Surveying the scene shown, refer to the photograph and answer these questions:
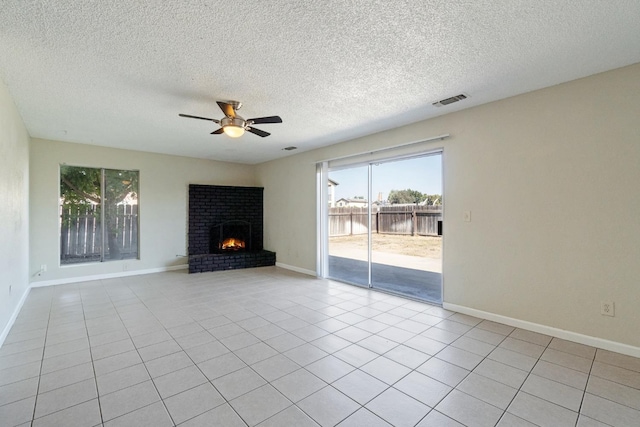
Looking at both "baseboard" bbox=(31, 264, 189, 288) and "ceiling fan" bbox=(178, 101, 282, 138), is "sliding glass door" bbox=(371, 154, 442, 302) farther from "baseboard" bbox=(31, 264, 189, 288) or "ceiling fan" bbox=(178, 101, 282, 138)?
"baseboard" bbox=(31, 264, 189, 288)

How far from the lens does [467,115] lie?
139 inches

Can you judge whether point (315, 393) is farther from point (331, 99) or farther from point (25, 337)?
point (25, 337)

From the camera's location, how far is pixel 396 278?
17.7 feet

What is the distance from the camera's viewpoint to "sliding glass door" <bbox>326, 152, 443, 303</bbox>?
4.31 m

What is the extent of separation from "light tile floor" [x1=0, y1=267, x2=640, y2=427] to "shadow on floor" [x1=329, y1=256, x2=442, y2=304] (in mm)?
643

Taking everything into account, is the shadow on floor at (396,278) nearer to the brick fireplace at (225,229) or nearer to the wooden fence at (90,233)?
the brick fireplace at (225,229)

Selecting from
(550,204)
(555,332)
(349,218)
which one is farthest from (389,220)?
(555,332)

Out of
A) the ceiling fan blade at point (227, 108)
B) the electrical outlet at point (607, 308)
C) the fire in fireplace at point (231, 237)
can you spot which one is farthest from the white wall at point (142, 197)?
the electrical outlet at point (607, 308)

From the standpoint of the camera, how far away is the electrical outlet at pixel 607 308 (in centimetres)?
259

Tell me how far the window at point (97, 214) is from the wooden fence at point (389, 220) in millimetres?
4117

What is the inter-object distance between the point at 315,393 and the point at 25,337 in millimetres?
3071

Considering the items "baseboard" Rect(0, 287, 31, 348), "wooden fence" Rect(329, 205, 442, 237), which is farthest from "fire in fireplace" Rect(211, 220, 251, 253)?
"baseboard" Rect(0, 287, 31, 348)

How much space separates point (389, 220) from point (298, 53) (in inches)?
131

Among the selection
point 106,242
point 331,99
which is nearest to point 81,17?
point 331,99
